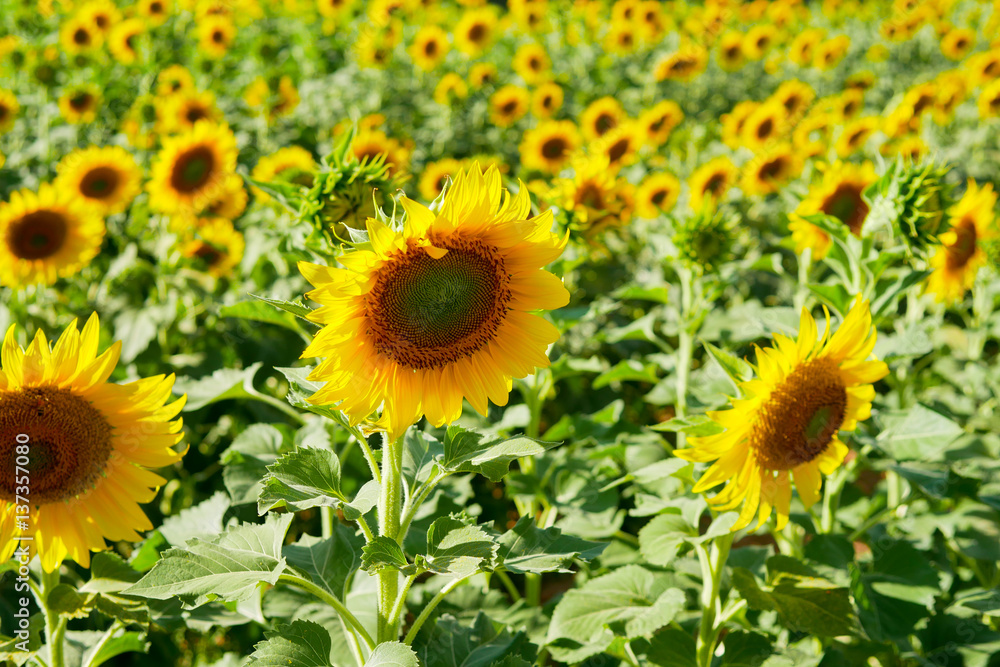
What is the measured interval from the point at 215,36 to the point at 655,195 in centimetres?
367

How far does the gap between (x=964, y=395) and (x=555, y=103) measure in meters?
3.25

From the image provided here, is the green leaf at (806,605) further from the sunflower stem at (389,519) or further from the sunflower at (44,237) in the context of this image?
the sunflower at (44,237)

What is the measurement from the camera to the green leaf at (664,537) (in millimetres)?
1632

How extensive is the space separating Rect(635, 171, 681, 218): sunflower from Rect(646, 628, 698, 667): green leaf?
2.53m

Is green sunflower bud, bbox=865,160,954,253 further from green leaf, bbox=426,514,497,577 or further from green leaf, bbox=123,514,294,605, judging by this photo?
green leaf, bbox=123,514,294,605

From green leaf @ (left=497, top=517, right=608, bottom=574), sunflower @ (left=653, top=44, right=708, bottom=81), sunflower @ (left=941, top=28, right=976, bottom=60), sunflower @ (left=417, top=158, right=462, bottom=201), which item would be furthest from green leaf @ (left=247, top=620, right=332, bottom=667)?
sunflower @ (left=941, top=28, right=976, bottom=60)

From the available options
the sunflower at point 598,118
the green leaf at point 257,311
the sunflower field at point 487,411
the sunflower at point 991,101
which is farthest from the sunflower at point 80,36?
the sunflower at point 991,101

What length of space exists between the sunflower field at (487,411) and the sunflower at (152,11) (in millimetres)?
1263

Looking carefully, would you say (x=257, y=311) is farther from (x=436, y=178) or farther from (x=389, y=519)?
(x=436, y=178)

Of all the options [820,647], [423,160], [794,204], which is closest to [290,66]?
[423,160]

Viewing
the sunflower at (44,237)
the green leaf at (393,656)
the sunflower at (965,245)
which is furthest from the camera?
the sunflower at (44,237)

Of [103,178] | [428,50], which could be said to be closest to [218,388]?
[103,178]

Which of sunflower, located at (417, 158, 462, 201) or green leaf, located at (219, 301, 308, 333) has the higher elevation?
sunflower, located at (417, 158, 462, 201)

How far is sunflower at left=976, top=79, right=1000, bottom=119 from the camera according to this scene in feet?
15.8
